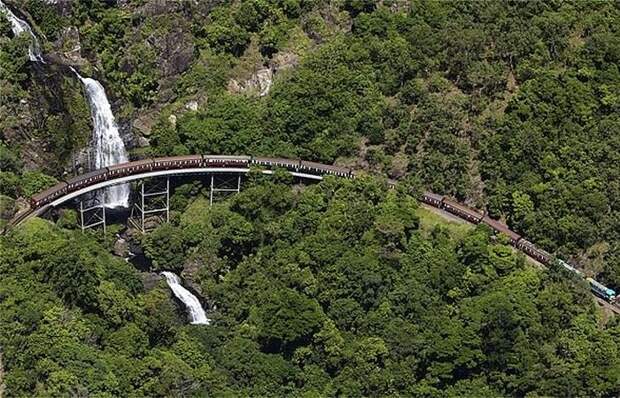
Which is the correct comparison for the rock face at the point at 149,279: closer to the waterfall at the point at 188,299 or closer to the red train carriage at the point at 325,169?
the waterfall at the point at 188,299

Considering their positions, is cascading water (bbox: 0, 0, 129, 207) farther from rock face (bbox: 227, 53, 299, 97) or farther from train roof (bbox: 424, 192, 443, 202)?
train roof (bbox: 424, 192, 443, 202)

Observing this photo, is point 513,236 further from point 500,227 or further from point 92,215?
point 92,215

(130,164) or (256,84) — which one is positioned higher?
(256,84)

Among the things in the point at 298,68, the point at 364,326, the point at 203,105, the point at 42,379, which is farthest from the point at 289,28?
the point at 42,379

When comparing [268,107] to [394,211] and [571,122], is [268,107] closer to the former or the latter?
[394,211]

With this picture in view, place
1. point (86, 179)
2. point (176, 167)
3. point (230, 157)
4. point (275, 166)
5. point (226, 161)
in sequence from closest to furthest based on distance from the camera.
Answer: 1. point (86, 179)
2. point (176, 167)
3. point (226, 161)
4. point (275, 166)
5. point (230, 157)

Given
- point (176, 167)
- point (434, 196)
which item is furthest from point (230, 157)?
point (434, 196)
